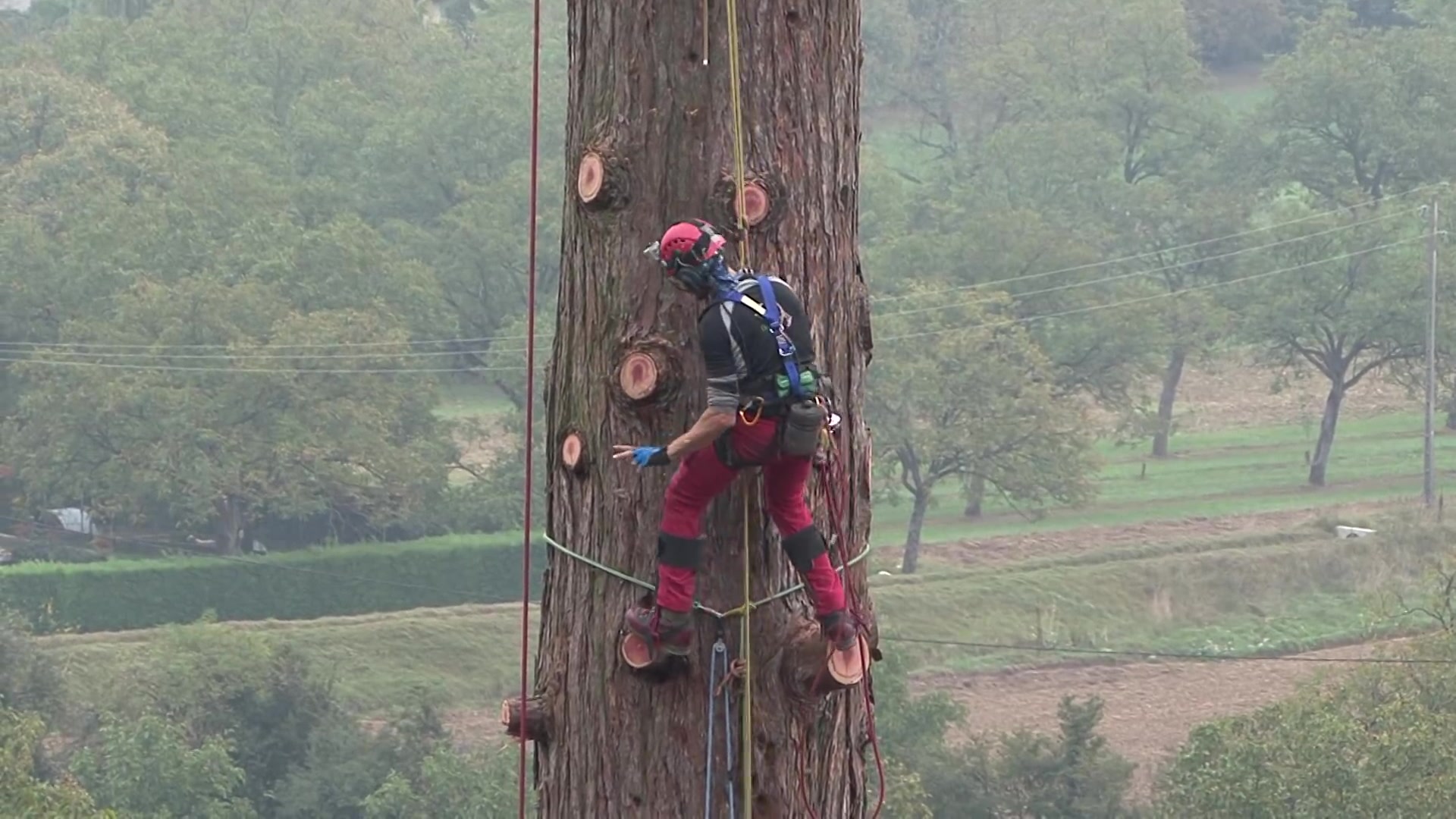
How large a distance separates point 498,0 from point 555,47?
1022 cm

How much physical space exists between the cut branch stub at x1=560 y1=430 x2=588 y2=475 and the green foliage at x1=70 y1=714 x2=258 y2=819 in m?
26.1

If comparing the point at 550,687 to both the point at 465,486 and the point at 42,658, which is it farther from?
the point at 465,486

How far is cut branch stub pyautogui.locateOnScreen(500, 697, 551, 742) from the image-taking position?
213 inches

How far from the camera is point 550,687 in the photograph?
5.45 m

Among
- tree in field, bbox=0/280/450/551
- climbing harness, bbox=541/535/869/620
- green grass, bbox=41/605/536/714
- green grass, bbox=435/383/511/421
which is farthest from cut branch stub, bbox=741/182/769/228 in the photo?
green grass, bbox=435/383/511/421

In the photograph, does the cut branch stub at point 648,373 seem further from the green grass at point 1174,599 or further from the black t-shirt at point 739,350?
the green grass at point 1174,599

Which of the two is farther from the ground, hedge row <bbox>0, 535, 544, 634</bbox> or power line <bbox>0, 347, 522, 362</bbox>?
power line <bbox>0, 347, 522, 362</bbox>

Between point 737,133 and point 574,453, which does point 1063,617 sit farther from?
point 737,133

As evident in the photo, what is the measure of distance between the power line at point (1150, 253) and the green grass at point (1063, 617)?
27.6 ft

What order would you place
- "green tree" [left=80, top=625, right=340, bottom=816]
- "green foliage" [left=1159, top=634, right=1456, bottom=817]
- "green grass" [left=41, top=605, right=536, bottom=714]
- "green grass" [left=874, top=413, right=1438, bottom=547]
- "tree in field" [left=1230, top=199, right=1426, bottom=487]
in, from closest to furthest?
"green foliage" [left=1159, top=634, right=1456, bottom=817] → "green tree" [left=80, top=625, right=340, bottom=816] → "green grass" [left=41, top=605, right=536, bottom=714] → "green grass" [left=874, top=413, right=1438, bottom=547] → "tree in field" [left=1230, top=199, right=1426, bottom=487]

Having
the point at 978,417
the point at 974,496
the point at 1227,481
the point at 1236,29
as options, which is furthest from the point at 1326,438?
the point at 1236,29

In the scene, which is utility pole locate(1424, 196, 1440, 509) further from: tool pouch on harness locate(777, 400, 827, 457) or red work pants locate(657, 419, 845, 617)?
tool pouch on harness locate(777, 400, 827, 457)

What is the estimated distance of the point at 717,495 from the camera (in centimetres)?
522

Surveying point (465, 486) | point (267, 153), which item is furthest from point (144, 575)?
point (267, 153)
